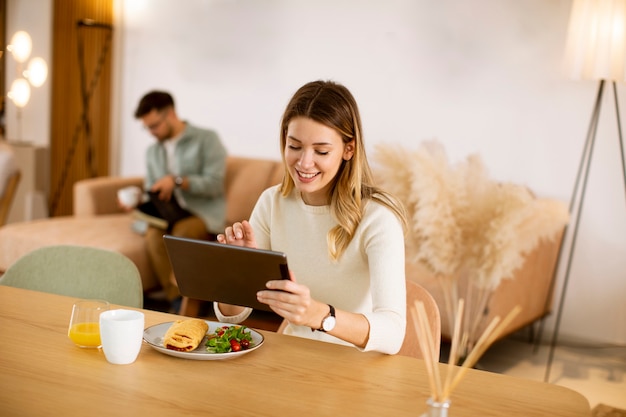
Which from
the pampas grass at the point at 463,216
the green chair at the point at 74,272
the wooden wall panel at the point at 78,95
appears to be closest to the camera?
the green chair at the point at 74,272

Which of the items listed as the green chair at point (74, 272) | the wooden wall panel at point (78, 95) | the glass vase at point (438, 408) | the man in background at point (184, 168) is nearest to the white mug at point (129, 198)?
the man in background at point (184, 168)

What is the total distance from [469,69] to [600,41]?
790 millimetres

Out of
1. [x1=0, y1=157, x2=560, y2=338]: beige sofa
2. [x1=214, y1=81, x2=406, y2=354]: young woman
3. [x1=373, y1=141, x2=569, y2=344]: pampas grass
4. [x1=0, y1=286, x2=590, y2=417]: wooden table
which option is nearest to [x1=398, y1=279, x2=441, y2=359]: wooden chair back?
[x1=214, y1=81, x2=406, y2=354]: young woman

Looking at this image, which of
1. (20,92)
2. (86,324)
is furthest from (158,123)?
(86,324)

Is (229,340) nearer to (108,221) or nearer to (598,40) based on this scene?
(598,40)

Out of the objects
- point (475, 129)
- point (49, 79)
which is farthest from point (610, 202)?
point (49, 79)

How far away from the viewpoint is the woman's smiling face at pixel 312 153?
5.44ft

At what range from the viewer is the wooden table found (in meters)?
1.16

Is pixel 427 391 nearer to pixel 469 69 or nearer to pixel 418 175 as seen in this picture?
pixel 418 175

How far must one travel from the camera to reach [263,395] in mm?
1214

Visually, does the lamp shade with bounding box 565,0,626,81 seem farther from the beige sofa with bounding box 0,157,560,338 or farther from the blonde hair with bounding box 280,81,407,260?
the blonde hair with bounding box 280,81,407,260

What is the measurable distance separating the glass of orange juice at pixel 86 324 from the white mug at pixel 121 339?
63 mm

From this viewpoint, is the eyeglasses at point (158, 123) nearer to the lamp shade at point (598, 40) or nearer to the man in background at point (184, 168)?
the man in background at point (184, 168)

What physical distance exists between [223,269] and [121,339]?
0.21 metres
